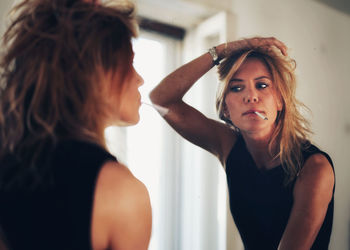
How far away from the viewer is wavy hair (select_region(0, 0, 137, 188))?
0.51 m

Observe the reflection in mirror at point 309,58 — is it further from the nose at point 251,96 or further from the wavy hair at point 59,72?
the wavy hair at point 59,72

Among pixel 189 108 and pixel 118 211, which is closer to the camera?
pixel 118 211

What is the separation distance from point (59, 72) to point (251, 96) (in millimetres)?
496

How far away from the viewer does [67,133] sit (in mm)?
515

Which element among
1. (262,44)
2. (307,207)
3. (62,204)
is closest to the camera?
(62,204)

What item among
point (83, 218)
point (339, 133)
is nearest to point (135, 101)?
point (83, 218)

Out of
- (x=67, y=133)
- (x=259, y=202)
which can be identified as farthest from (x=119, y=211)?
(x=259, y=202)

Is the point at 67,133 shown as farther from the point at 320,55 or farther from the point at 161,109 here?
the point at 320,55

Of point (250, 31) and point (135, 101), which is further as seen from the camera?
point (250, 31)

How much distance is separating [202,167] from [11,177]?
0.56 m

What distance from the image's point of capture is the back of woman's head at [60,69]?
516 millimetres

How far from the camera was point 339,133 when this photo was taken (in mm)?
A: 884

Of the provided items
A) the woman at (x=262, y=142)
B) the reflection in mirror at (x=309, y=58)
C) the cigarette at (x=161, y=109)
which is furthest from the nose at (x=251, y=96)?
the cigarette at (x=161, y=109)

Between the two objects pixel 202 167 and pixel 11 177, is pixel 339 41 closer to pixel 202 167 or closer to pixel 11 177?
pixel 202 167
